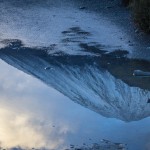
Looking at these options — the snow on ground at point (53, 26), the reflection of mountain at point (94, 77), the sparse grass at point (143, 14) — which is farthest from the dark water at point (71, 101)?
the sparse grass at point (143, 14)

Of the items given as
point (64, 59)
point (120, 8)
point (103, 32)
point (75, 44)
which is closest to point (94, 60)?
Answer: point (64, 59)

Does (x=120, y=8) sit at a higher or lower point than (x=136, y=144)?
lower

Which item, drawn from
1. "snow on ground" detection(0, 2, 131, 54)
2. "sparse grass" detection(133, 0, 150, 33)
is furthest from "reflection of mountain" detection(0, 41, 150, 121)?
"sparse grass" detection(133, 0, 150, 33)

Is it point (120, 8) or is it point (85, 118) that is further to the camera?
point (120, 8)

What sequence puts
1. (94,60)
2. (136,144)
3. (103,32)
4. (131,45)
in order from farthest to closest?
1. (103,32)
2. (131,45)
3. (94,60)
4. (136,144)

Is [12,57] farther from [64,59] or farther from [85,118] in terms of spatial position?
[85,118]

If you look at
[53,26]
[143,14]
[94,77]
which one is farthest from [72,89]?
[53,26]

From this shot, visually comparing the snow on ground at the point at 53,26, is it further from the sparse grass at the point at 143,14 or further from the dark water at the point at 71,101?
the dark water at the point at 71,101

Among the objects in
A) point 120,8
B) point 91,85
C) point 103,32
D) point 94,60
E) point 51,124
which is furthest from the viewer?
point 120,8

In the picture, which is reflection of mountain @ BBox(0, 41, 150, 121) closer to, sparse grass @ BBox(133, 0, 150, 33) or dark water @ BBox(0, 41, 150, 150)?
dark water @ BBox(0, 41, 150, 150)
